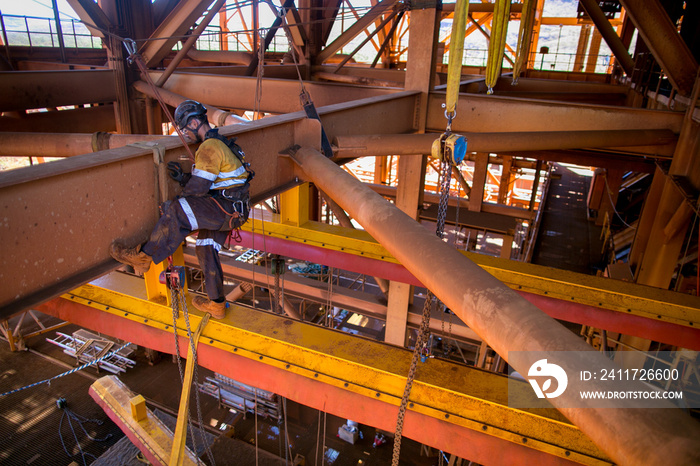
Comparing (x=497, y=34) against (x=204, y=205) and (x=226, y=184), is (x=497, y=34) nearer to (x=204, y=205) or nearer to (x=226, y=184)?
(x=226, y=184)

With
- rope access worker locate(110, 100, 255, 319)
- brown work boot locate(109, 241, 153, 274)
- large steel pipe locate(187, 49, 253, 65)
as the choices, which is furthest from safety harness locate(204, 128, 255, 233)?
large steel pipe locate(187, 49, 253, 65)

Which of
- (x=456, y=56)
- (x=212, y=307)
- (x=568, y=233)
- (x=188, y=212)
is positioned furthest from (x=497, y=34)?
(x=568, y=233)

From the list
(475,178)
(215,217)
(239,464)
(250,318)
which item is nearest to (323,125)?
(215,217)

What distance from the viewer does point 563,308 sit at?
4.77 m

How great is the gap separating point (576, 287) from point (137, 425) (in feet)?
20.2

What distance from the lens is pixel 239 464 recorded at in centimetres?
907

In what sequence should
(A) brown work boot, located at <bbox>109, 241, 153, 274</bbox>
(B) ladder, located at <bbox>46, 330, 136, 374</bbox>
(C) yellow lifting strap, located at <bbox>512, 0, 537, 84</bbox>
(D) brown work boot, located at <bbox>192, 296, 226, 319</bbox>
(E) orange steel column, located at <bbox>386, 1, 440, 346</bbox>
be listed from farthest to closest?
1. (B) ladder, located at <bbox>46, 330, 136, 374</bbox>
2. (E) orange steel column, located at <bbox>386, 1, 440, 346</bbox>
3. (C) yellow lifting strap, located at <bbox>512, 0, 537, 84</bbox>
4. (D) brown work boot, located at <bbox>192, 296, 226, 319</bbox>
5. (A) brown work boot, located at <bbox>109, 241, 153, 274</bbox>

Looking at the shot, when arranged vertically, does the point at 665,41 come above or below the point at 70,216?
above

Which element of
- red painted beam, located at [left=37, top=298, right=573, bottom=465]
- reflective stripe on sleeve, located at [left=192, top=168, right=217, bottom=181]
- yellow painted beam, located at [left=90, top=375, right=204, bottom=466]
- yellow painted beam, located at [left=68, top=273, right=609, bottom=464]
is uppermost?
reflective stripe on sleeve, located at [left=192, top=168, right=217, bottom=181]

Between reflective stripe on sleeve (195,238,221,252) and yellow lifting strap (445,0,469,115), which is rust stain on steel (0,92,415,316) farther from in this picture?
yellow lifting strap (445,0,469,115)

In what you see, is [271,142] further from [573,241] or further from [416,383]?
[573,241]

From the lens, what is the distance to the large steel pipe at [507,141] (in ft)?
16.0

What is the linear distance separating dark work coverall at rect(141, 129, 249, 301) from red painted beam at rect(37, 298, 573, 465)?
2.82ft

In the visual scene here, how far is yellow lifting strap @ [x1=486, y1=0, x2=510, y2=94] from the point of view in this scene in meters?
4.41
